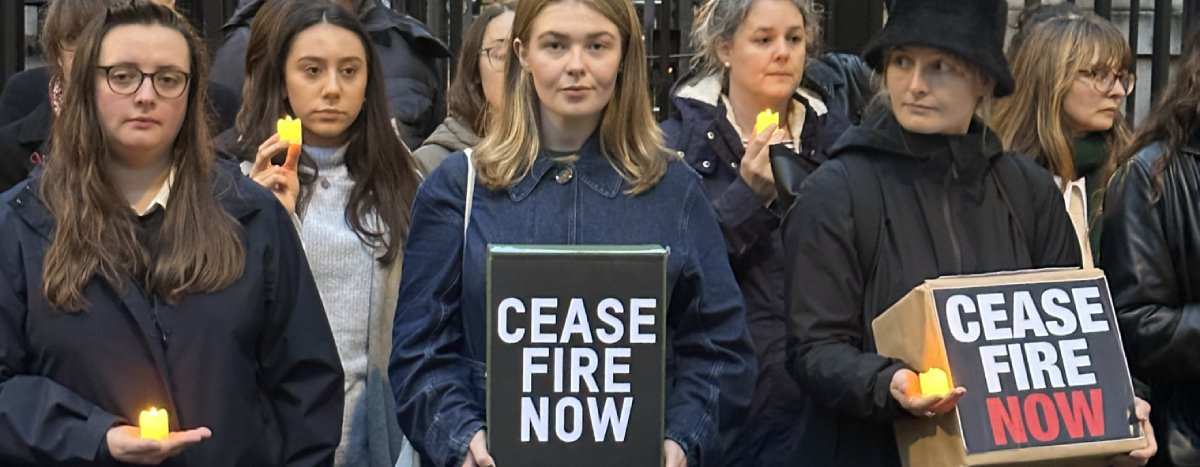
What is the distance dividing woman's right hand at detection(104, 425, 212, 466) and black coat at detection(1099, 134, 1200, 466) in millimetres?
2161

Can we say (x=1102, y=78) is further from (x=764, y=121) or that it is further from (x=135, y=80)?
(x=135, y=80)

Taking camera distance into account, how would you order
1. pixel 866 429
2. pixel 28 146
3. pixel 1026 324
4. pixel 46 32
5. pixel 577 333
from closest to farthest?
pixel 577 333, pixel 1026 324, pixel 866 429, pixel 46 32, pixel 28 146

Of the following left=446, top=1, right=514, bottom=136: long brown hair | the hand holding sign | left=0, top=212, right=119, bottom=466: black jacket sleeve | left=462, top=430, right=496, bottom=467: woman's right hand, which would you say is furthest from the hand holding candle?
the hand holding sign

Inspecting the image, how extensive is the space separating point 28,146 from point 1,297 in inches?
78.0

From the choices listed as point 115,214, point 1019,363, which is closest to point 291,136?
point 115,214

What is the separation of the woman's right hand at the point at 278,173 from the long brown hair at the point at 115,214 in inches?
21.1

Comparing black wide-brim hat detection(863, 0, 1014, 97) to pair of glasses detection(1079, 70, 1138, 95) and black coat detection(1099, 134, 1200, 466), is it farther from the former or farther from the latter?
pair of glasses detection(1079, 70, 1138, 95)

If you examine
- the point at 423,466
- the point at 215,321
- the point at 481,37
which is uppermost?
the point at 481,37

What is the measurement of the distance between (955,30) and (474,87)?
194 centimetres

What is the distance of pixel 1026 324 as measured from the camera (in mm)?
3570

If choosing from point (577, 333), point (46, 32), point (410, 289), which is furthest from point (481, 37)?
point (577, 333)

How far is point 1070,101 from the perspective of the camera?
541 cm

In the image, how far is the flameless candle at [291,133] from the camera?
4.52m

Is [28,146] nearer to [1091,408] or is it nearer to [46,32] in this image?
[46,32]
